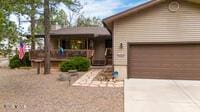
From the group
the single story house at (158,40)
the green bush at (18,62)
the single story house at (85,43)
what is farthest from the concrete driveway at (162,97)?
the green bush at (18,62)

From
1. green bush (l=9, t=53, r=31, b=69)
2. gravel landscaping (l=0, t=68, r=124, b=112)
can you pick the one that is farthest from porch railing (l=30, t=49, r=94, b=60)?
gravel landscaping (l=0, t=68, r=124, b=112)

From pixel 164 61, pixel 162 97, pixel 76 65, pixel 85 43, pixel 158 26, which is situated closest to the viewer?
pixel 162 97

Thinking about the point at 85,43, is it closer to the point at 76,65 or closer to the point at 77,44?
the point at 77,44

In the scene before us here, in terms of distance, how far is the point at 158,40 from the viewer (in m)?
15.4

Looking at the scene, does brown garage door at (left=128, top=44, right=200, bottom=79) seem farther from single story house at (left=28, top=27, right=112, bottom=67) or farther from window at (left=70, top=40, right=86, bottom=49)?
window at (left=70, top=40, right=86, bottom=49)

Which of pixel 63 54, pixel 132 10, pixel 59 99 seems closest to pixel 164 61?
pixel 132 10

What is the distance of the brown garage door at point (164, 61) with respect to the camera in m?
15.5

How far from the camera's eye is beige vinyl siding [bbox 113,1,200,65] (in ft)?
49.7

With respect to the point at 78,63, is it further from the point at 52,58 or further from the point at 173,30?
the point at 173,30

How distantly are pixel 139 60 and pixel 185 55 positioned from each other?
242 centimetres

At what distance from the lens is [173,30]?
15.2 metres

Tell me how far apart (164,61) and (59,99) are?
294 inches

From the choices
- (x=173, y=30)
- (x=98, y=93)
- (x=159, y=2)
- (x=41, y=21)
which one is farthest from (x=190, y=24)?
(x=41, y=21)

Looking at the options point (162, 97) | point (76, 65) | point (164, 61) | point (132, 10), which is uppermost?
point (132, 10)
